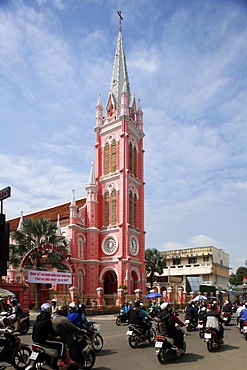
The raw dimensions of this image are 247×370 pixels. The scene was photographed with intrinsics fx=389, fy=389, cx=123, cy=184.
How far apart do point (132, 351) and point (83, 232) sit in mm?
32549

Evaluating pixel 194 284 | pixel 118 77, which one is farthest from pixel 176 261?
pixel 118 77

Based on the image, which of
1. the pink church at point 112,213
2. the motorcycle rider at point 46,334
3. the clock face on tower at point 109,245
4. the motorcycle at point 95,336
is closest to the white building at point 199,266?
the pink church at point 112,213

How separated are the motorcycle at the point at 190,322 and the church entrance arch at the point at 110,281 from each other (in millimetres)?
27014

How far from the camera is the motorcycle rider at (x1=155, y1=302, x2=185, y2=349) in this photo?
9562mm

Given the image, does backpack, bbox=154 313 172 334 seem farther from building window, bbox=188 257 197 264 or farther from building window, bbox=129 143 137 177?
building window, bbox=188 257 197 264

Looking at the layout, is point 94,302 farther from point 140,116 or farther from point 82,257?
point 140,116

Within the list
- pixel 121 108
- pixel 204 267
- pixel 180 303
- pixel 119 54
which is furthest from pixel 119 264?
pixel 119 54

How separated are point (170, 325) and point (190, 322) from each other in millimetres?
8161

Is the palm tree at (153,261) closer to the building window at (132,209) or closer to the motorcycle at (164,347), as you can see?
the building window at (132,209)

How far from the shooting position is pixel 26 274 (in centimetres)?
2880

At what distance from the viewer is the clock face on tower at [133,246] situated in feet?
142

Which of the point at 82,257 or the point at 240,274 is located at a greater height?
the point at 82,257

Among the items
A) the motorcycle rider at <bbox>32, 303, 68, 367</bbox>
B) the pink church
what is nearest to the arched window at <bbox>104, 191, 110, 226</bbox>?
the pink church

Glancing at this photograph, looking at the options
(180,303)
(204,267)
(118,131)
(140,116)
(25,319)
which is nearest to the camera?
(25,319)
